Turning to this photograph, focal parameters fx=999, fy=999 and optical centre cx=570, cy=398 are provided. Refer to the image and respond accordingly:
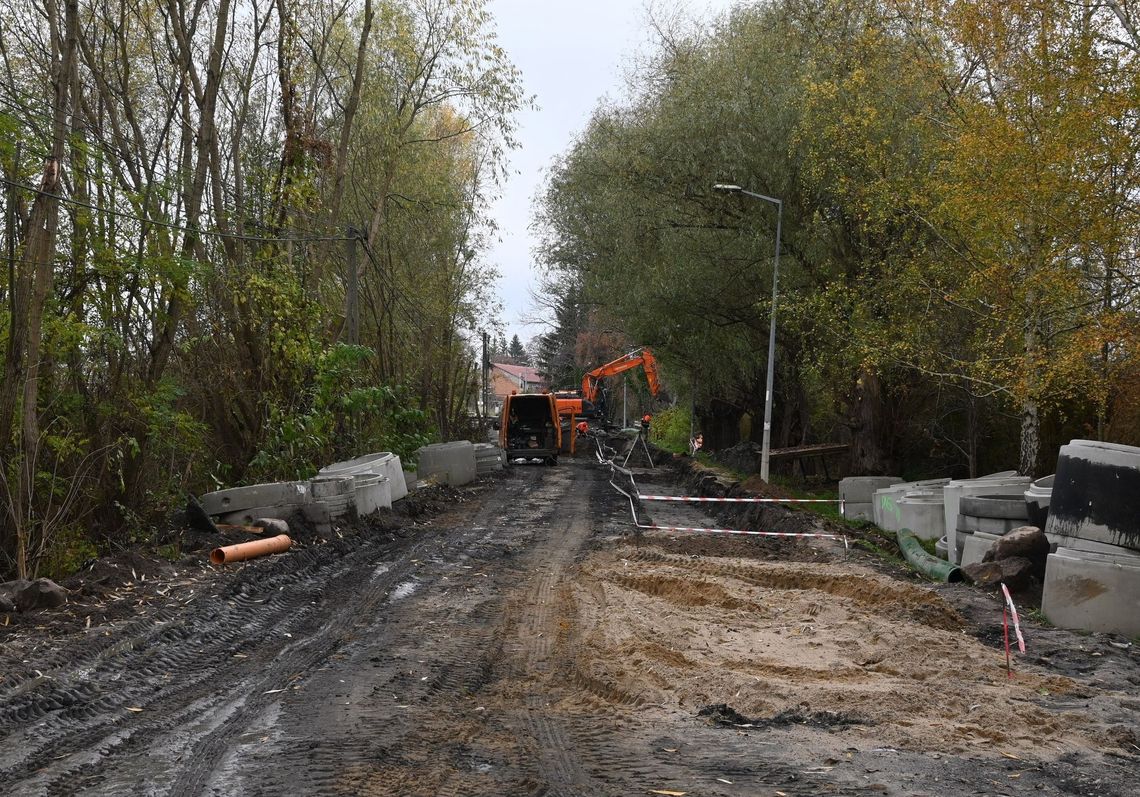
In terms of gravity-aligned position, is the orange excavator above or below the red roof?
below

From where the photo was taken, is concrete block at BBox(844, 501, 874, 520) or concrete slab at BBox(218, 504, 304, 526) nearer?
concrete slab at BBox(218, 504, 304, 526)

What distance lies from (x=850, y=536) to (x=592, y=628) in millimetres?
8669

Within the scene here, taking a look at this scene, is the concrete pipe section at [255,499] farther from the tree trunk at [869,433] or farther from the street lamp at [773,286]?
the tree trunk at [869,433]

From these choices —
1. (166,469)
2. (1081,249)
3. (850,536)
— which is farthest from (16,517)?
(1081,249)

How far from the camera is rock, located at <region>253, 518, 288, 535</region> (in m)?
13.8

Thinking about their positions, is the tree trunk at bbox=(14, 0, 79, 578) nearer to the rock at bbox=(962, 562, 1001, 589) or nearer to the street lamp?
the rock at bbox=(962, 562, 1001, 589)

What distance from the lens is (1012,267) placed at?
15.8 metres

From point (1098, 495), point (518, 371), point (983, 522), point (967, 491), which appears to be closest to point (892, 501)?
point (967, 491)

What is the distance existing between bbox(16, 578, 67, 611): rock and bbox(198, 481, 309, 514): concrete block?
5021 millimetres

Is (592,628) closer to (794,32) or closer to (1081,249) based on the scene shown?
(1081,249)

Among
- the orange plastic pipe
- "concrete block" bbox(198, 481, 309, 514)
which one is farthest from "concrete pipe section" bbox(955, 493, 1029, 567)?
"concrete block" bbox(198, 481, 309, 514)

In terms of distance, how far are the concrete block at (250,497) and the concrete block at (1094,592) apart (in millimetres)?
10165

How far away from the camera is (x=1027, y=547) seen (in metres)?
11.3

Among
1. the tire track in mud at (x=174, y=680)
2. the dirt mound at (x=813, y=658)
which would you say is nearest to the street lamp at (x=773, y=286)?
the dirt mound at (x=813, y=658)
